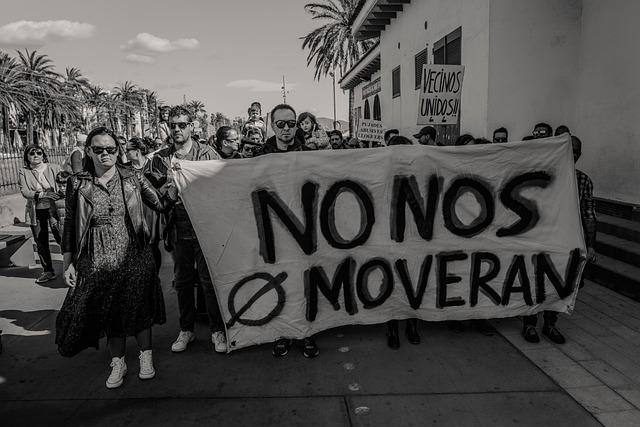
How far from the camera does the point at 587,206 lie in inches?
150

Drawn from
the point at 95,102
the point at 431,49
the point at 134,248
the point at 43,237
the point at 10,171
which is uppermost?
the point at 95,102

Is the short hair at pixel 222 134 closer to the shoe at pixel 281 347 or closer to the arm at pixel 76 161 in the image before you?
the shoe at pixel 281 347

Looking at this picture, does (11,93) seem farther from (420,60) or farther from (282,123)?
(282,123)

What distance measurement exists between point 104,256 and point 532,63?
20.7 ft

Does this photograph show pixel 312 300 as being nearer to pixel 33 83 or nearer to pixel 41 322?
pixel 41 322

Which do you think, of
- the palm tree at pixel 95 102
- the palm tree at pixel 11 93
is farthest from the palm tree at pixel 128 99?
the palm tree at pixel 11 93

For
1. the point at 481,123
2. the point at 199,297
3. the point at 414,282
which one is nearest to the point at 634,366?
the point at 414,282

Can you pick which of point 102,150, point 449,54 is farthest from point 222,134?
point 449,54

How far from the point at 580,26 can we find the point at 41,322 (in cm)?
775

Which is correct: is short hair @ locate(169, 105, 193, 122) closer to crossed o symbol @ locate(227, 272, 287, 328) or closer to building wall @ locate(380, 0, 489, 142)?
crossed o symbol @ locate(227, 272, 287, 328)

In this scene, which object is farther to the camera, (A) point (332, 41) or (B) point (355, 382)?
(A) point (332, 41)

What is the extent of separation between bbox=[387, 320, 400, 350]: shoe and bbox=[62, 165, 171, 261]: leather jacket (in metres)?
1.98

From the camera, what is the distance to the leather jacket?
119 inches

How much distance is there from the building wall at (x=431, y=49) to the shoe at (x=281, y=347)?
16.0ft
